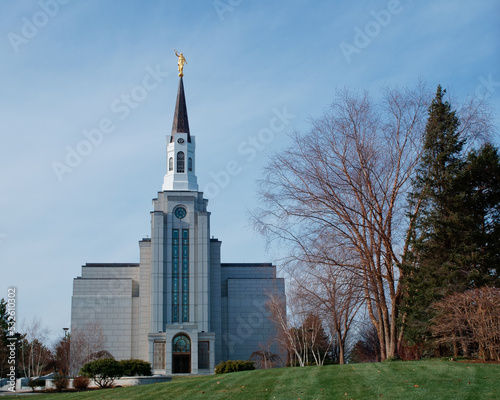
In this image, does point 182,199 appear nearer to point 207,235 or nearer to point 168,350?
point 207,235

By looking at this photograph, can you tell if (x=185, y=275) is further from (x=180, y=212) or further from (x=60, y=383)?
(x=60, y=383)

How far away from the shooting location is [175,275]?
62.3 m

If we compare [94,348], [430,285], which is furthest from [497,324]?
[94,348]

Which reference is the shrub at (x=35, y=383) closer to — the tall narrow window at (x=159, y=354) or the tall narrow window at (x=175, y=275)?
the tall narrow window at (x=159, y=354)

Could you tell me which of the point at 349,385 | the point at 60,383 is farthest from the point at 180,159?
the point at 349,385

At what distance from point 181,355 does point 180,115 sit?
28.8 metres

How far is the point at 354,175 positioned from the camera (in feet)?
73.6

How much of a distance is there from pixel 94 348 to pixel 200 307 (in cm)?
1242

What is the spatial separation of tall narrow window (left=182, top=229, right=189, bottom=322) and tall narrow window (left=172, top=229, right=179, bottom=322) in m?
0.67

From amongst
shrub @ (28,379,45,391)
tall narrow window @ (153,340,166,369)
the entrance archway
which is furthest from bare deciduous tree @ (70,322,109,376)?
shrub @ (28,379,45,391)

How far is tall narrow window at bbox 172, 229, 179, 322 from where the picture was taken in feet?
201

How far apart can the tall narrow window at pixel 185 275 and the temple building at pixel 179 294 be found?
0.11 meters

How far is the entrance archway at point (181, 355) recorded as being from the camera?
59.1m

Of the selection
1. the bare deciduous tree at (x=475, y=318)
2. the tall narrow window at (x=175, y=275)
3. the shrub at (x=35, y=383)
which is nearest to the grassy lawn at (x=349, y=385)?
the bare deciduous tree at (x=475, y=318)
